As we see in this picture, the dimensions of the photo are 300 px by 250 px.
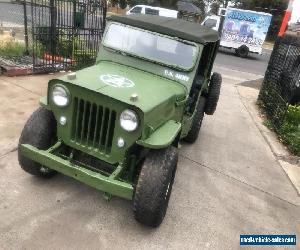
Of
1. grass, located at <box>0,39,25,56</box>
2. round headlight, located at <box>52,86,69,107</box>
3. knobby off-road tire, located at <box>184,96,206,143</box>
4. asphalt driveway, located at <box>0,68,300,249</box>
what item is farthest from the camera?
grass, located at <box>0,39,25,56</box>

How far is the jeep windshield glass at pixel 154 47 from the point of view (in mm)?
4719

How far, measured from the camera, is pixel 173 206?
14.3 feet

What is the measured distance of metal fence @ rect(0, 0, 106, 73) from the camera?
29.0 feet

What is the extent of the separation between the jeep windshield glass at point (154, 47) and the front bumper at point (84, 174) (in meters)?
1.76

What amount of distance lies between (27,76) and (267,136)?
574cm

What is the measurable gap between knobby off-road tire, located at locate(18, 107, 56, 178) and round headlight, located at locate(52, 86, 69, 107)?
387 mm

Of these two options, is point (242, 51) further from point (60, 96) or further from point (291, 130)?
point (60, 96)

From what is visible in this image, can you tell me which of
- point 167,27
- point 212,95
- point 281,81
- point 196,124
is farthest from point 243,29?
point 167,27

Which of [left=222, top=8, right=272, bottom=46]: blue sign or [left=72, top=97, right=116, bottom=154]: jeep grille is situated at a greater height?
[left=72, top=97, right=116, bottom=154]: jeep grille

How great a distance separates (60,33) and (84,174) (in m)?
6.61

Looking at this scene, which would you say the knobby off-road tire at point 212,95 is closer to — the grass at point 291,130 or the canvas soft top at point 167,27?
the canvas soft top at point 167,27

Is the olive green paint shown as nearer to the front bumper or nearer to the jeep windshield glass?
the front bumper

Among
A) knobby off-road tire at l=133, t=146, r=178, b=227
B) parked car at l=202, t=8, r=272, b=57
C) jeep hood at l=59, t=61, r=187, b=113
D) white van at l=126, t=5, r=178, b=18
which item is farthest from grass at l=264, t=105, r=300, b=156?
white van at l=126, t=5, r=178, b=18

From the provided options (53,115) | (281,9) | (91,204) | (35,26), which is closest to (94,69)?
(53,115)
